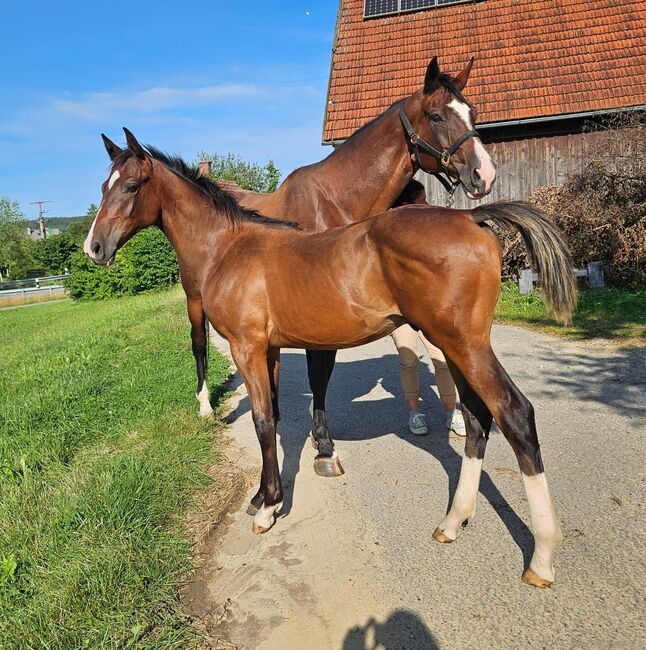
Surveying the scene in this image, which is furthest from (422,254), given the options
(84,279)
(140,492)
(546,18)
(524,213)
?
(84,279)

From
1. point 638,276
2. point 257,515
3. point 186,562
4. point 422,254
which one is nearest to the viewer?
point 422,254

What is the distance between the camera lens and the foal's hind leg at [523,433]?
98.3 inches

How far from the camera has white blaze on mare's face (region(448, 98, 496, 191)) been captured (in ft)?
10.8

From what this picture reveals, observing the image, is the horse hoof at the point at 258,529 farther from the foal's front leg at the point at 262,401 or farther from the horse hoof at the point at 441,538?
the horse hoof at the point at 441,538

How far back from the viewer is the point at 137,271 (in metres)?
22.2

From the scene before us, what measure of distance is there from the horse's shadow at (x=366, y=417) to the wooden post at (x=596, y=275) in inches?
184

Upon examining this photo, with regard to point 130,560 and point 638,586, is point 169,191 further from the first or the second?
point 638,586

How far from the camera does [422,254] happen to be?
2.58 m

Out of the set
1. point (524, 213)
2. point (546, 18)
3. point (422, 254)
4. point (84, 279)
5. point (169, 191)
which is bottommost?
point (84, 279)

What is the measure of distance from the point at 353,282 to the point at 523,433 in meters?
1.12

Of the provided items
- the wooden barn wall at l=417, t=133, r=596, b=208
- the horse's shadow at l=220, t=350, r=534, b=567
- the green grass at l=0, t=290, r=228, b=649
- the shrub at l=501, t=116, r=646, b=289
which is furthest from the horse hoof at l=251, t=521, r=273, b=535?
the wooden barn wall at l=417, t=133, r=596, b=208

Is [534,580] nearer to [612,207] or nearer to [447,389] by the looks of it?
[447,389]

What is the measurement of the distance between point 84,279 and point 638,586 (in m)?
25.5

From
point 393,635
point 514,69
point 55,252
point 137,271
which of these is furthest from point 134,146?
point 55,252
